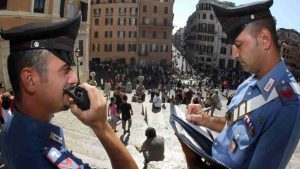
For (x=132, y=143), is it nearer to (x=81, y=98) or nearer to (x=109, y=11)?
(x=81, y=98)

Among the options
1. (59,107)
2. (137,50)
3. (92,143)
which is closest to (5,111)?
(92,143)

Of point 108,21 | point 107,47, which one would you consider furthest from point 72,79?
point 108,21

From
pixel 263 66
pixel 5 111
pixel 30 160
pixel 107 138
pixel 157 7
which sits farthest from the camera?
pixel 157 7

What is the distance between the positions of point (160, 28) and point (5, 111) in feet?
189

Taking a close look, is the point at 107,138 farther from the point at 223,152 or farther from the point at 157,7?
the point at 157,7

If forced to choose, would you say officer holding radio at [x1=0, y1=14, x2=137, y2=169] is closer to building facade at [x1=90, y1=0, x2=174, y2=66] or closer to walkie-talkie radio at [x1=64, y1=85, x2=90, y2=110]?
walkie-talkie radio at [x1=64, y1=85, x2=90, y2=110]

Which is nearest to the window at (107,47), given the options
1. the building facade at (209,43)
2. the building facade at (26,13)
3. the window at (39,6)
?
the building facade at (209,43)

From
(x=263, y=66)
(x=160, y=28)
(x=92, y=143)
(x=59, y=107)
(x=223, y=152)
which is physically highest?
(x=160, y=28)

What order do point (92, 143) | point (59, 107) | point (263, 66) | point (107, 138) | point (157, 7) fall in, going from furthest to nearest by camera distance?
point (157, 7) < point (92, 143) < point (263, 66) < point (59, 107) < point (107, 138)

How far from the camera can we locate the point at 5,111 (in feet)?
31.2

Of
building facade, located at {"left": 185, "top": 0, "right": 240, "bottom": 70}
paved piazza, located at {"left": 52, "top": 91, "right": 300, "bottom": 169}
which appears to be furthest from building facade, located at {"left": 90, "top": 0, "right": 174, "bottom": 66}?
paved piazza, located at {"left": 52, "top": 91, "right": 300, "bottom": 169}

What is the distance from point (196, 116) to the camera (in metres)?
3.08

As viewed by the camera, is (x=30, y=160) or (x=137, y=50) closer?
(x=30, y=160)

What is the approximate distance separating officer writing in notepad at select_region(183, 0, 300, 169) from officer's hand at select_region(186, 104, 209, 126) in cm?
28
